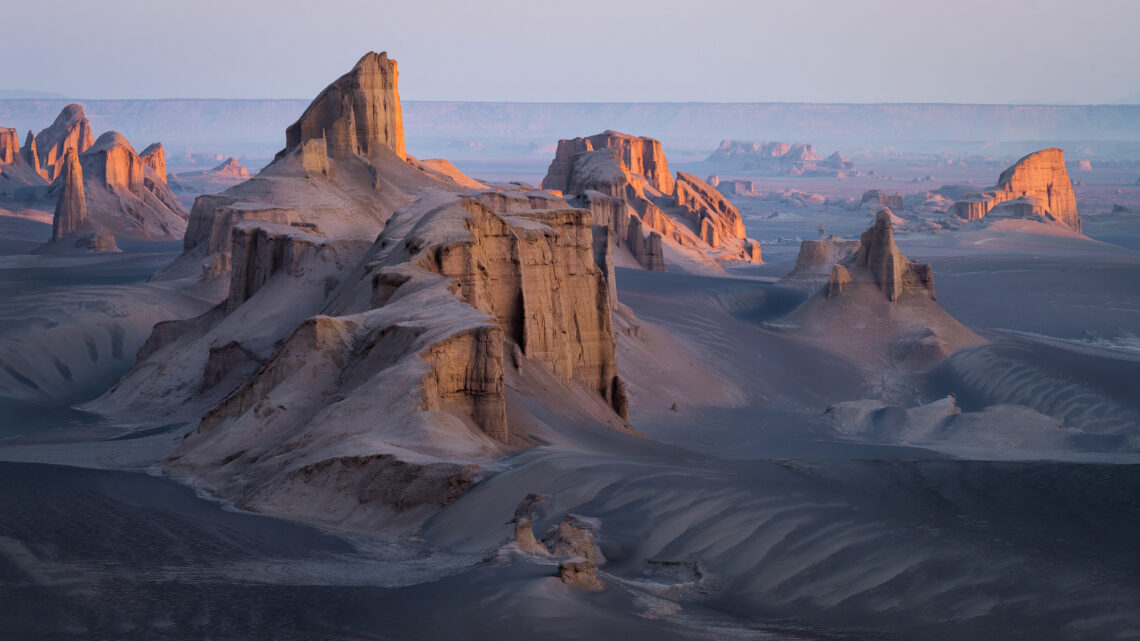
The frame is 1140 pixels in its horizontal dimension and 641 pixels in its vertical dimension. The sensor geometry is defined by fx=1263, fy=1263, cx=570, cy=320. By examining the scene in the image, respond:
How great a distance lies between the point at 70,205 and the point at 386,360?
6743 cm

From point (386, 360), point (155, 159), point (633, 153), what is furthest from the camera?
point (155, 159)

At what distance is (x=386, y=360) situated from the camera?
71.1ft

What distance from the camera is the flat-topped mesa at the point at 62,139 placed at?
4712 inches

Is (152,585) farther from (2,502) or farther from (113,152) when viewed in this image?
(113,152)

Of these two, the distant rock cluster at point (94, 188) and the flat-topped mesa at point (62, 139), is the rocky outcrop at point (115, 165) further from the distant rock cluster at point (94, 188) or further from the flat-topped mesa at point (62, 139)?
the flat-topped mesa at point (62, 139)

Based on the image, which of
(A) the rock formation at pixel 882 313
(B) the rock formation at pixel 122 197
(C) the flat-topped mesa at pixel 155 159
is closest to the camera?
(A) the rock formation at pixel 882 313

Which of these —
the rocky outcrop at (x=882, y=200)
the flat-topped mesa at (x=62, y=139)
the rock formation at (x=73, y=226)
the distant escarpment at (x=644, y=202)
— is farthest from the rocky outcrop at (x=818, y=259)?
the rocky outcrop at (x=882, y=200)

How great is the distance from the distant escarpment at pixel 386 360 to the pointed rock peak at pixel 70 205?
42578 millimetres

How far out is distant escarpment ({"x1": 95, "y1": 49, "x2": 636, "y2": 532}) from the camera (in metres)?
19.0

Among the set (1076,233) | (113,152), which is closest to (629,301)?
(113,152)

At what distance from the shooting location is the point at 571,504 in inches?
716

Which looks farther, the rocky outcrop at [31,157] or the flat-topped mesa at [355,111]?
the rocky outcrop at [31,157]

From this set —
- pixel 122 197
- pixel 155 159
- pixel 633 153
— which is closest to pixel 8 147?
pixel 155 159

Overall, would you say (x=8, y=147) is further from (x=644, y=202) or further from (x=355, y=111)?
(x=355, y=111)
